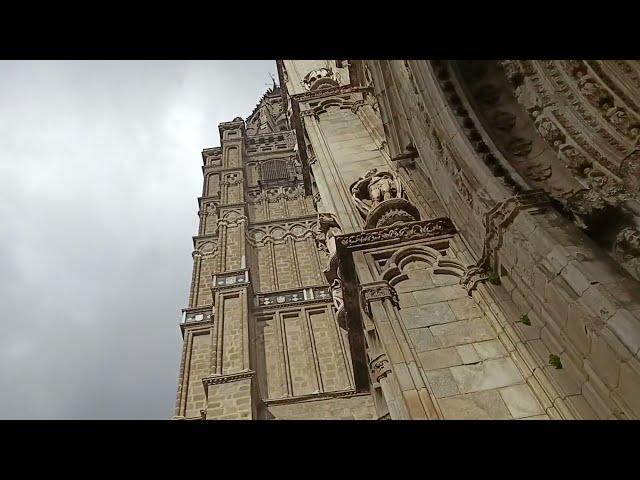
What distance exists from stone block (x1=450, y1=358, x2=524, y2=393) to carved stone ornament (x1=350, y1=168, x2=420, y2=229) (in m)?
2.51

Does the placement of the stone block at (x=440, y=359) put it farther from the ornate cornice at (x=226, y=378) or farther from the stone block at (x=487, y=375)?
the ornate cornice at (x=226, y=378)

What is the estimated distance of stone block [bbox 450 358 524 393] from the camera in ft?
14.3

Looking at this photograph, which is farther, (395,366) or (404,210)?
(404,210)

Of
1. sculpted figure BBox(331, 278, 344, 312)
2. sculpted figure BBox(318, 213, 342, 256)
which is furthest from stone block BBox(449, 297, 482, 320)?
sculpted figure BBox(318, 213, 342, 256)

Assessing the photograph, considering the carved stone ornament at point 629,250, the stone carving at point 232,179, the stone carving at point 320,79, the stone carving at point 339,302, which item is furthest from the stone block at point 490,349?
the stone carving at point 232,179

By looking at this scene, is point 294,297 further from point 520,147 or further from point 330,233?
point 520,147

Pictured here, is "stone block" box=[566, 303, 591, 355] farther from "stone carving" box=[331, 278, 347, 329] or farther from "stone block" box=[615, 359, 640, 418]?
"stone carving" box=[331, 278, 347, 329]

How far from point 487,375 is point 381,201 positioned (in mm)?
3296

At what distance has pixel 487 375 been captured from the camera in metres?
4.45
